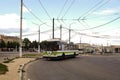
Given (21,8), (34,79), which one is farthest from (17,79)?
(21,8)

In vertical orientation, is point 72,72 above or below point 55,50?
below

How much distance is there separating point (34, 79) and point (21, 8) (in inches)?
1141

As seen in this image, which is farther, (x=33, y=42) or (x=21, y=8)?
(x=33, y=42)

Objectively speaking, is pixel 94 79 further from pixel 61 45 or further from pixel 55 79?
pixel 61 45

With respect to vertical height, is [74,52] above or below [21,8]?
below

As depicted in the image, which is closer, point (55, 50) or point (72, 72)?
point (72, 72)

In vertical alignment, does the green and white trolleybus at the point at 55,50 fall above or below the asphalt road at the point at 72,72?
above

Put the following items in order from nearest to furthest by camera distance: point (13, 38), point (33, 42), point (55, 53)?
1. point (55, 53)
2. point (33, 42)
3. point (13, 38)

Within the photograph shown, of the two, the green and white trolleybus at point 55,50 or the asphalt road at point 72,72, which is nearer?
the asphalt road at point 72,72

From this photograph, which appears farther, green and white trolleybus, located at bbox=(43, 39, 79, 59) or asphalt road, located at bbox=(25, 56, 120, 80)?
green and white trolleybus, located at bbox=(43, 39, 79, 59)

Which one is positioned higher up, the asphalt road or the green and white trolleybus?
the green and white trolleybus

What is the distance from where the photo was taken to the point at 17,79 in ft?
52.2

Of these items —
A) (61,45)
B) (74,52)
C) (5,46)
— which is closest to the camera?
(61,45)

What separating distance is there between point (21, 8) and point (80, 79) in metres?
29.6
